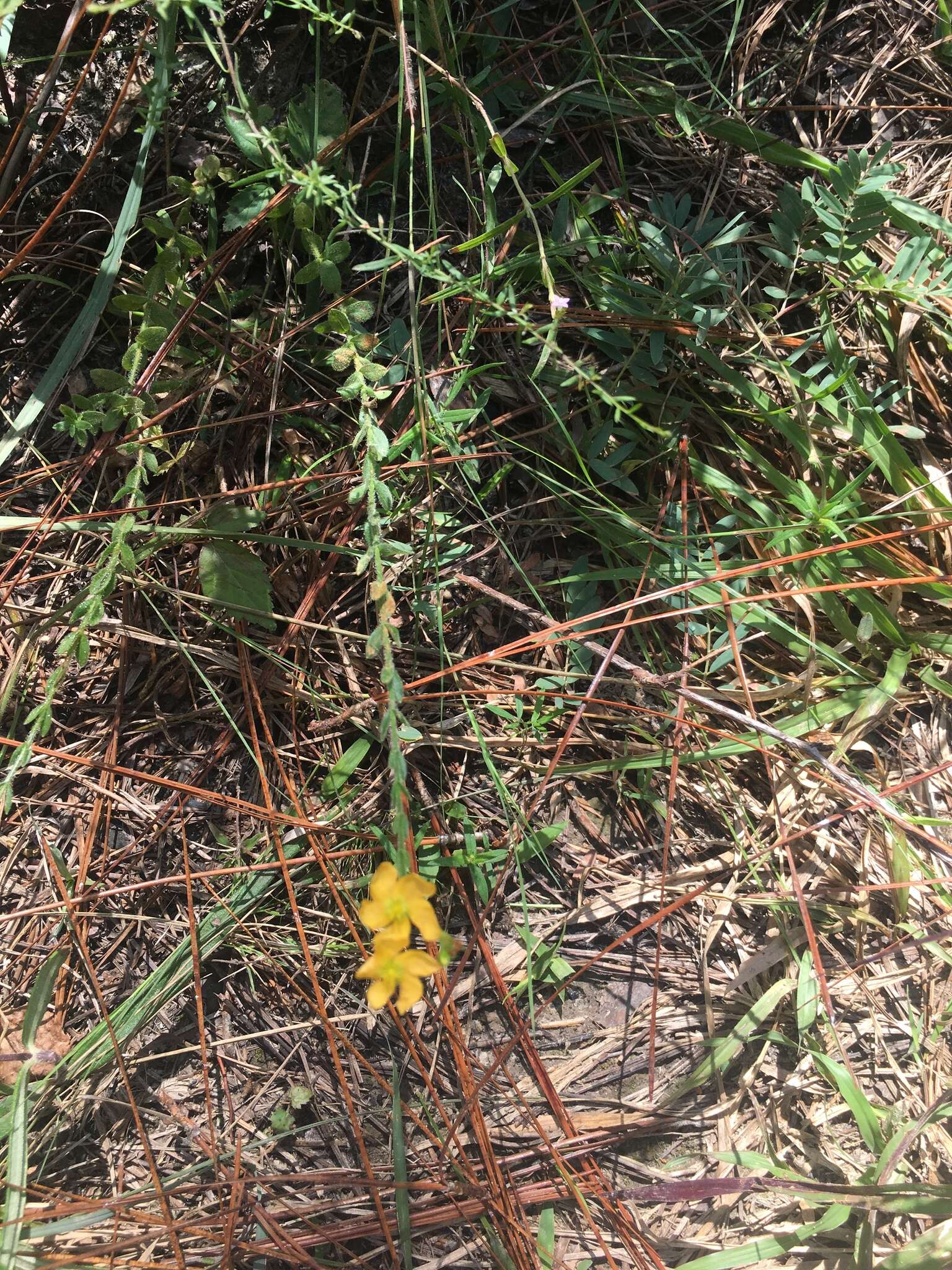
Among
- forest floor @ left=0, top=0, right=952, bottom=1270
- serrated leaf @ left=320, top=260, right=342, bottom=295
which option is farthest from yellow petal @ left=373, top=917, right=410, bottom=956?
serrated leaf @ left=320, top=260, right=342, bottom=295

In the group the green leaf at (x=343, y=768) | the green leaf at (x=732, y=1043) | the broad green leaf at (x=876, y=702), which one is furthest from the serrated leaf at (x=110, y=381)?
the green leaf at (x=732, y=1043)

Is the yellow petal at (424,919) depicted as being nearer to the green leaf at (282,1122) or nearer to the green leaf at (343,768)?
the green leaf at (343,768)

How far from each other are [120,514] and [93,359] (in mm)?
458

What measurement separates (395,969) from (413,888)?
0.13 m

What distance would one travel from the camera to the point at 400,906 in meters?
1.31

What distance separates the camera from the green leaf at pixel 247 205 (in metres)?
1.98

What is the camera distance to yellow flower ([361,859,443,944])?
1.26 m

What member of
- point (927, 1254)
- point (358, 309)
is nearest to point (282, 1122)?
point (927, 1254)

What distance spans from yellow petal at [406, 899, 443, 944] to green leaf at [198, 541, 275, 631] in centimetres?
99

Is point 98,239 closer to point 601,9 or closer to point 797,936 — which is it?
point 601,9

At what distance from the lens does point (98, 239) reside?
6.97ft

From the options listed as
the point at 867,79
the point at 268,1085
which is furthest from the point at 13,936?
the point at 867,79

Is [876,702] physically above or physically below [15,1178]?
above

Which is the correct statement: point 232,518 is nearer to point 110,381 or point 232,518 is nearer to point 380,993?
point 110,381
